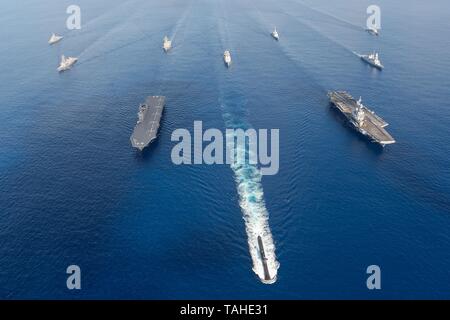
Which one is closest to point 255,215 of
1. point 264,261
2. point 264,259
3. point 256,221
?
point 256,221

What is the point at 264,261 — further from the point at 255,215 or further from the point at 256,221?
the point at 255,215

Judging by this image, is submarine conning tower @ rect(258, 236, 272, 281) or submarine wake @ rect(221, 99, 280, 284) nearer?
submarine conning tower @ rect(258, 236, 272, 281)

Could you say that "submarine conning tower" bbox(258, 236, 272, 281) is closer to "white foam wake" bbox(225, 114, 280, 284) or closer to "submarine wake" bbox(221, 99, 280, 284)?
"submarine wake" bbox(221, 99, 280, 284)

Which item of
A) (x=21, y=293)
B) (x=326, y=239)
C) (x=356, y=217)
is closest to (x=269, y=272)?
(x=326, y=239)

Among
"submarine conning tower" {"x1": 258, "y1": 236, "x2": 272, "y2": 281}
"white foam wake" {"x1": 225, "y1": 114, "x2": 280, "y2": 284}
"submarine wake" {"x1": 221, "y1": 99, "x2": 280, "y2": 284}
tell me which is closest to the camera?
"submarine conning tower" {"x1": 258, "y1": 236, "x2": 272, "y2": 281}

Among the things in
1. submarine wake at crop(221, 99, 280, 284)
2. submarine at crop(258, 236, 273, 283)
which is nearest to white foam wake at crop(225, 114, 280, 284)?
submarine wake at crop(221, 99, 280, 284)

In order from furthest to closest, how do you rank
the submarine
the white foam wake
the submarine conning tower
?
the white foam wake < the submarine conning tower < the submarine
